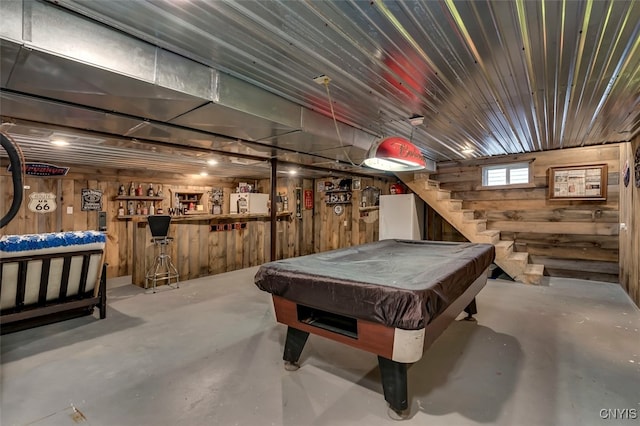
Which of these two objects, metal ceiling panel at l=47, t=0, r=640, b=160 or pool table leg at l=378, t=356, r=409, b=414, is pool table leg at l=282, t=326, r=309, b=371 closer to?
pool table leg at l=378, t=356, r=409, b=414

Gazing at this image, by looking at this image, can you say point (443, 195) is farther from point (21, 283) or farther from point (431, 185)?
point (21, 283)

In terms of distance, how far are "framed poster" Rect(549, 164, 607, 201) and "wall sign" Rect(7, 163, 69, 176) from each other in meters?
8.76

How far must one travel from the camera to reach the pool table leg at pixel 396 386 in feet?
5.77

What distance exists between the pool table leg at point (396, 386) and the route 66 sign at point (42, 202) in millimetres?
6241

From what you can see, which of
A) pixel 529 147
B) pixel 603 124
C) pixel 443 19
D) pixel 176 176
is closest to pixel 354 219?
pixel 529 147

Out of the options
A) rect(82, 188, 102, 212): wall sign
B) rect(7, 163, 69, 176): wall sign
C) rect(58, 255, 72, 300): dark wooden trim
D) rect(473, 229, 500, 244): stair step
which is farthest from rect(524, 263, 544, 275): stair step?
rect(7, 163, 69, 176): wall sign

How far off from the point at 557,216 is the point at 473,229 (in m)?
1.55

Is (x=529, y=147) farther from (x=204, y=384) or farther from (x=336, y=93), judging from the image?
(x=204, y=384)

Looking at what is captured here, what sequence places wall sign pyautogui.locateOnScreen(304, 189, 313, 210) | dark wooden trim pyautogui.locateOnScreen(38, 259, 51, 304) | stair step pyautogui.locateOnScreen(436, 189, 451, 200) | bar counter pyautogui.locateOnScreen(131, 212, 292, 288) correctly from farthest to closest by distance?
1. wall sign pyautogui.locateOnScreen(304, 189, 313, 210)
2. stair step pyautogui.locateOnScreen(436, 189, 451, 200)
3. bar counter pyautogui.locateOnScreen(131, 212, 292, 288)
4. dark wooden trim pyautogui.locateOnScreen(38, 259, 51, 304)

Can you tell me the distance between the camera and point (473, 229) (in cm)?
539

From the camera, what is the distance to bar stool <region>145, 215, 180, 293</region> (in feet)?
15.0

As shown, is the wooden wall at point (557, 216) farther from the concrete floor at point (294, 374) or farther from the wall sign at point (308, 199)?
the wall sign at point (308, 199)

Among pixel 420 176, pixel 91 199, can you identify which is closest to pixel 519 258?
pixel 420 176

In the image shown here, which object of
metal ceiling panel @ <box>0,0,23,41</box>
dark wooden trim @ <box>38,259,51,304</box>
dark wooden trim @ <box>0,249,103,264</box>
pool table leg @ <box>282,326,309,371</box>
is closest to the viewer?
metal ceiling panel @ <box>0,0,23,41</box>
